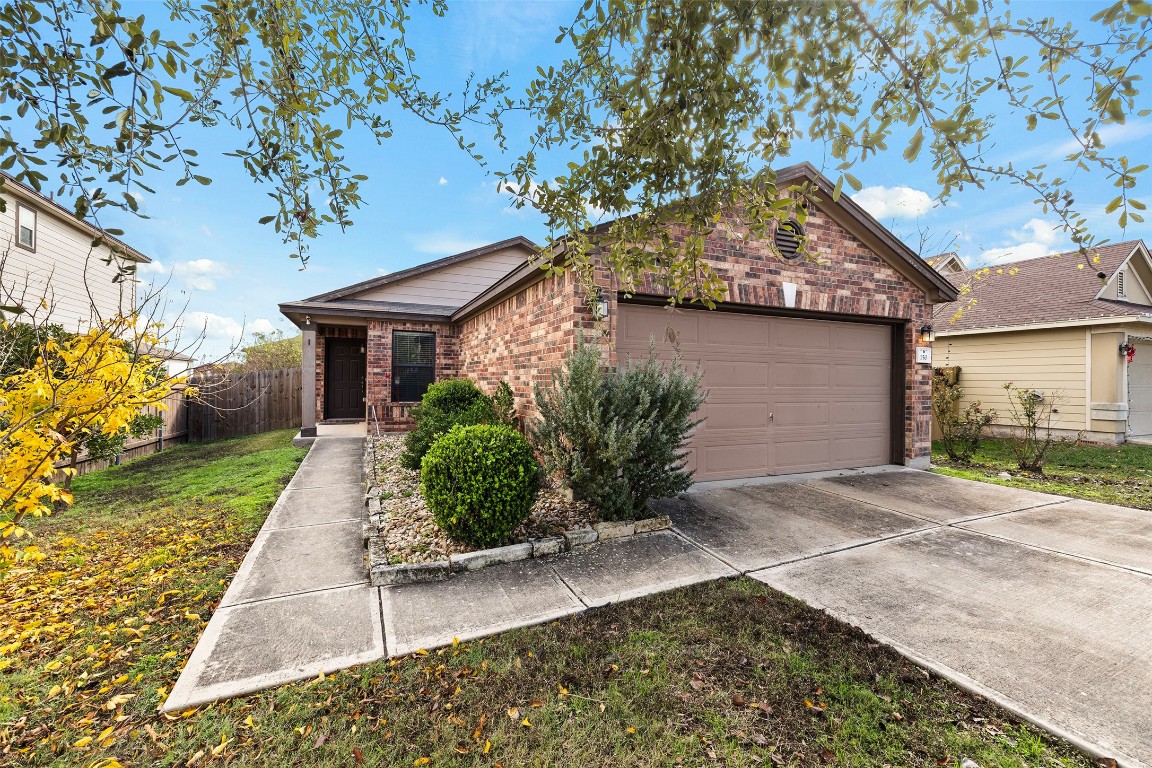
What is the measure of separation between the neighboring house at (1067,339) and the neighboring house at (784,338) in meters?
6.45

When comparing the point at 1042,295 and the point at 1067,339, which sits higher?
the point at 1042,295

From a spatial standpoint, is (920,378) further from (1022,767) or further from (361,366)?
(361,366)

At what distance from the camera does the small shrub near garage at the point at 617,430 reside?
14.6ft

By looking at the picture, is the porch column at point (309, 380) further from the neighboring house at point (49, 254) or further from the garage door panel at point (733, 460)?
the garage door panel at point (733, 460)

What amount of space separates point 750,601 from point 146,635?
401cm

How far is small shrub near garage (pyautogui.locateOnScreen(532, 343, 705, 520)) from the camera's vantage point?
175 inches

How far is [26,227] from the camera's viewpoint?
10133 mm

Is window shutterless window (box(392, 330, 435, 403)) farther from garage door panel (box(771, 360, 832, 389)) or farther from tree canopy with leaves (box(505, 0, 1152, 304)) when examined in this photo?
tree canopy with leaves (box(505, 0, 1152, 304))

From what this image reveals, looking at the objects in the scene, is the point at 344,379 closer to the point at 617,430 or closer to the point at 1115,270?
the point at 617,430

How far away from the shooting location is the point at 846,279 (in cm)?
708

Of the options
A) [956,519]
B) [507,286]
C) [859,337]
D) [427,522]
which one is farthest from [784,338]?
[427,522]

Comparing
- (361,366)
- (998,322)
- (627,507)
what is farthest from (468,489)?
(998,322)

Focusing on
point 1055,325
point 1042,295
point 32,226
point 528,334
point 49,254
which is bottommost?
point 528,334

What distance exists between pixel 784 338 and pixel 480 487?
199 inches
